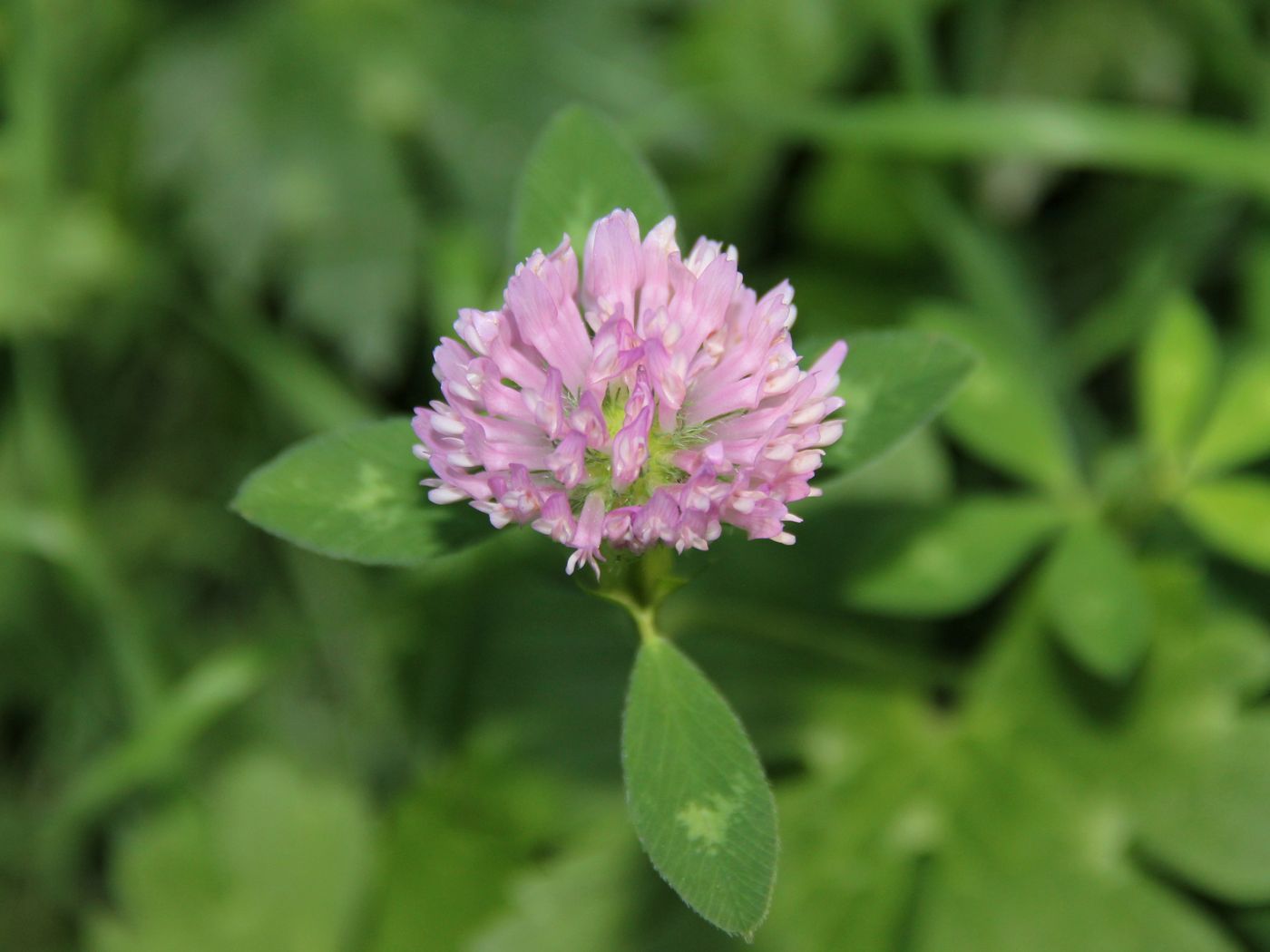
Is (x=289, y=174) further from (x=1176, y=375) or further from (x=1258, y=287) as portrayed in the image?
(x=1258, y=287)

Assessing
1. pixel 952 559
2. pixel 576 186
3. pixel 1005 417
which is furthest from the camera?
pixel 1005 417

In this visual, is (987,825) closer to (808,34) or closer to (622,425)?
(622,425)

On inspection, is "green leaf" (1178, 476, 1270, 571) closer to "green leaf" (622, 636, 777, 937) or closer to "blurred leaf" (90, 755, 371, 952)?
"green leaf" (622, 636, 777, 937)

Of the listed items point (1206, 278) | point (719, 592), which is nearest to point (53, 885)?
point (719, 592)

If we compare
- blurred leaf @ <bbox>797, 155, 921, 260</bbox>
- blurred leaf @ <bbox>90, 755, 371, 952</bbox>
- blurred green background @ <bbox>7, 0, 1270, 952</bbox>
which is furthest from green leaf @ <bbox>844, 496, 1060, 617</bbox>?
blurred leaf @ <bbox>90, 755, 371, 952</bbox>

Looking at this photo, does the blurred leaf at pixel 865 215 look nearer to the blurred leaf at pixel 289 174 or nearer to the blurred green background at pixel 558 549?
the blurred green background at pixel 558 549

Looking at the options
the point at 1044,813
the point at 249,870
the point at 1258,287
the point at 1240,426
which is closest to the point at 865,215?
the point at 1258,287

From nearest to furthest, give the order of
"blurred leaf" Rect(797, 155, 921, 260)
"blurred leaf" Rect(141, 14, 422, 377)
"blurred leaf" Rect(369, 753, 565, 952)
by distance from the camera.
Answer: "blurred leaf" Rect(369, 753, 565, 952) < "blurred leaf" Rect(141, 14, 422, 377) < "blurred leaf" Rect(797, 155, 921, 260)
